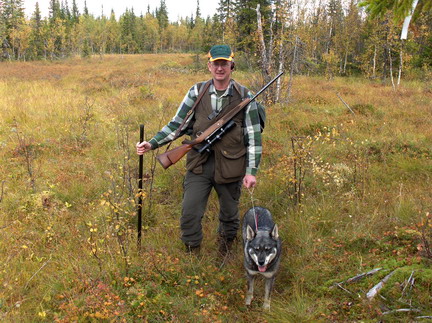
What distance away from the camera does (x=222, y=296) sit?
313cm

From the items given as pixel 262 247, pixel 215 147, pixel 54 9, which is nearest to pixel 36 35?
pixel 54 9

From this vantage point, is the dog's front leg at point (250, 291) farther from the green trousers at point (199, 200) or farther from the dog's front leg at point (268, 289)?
the green trousers at point (199, 200)

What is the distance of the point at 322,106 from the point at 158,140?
8879mm

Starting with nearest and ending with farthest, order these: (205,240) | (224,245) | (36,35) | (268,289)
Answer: (268,289) → (224,245) → (205,240) → (36,35)

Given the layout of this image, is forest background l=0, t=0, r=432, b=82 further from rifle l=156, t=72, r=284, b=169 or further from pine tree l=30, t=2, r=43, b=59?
rifle l=156, t=72, r=284, b=169

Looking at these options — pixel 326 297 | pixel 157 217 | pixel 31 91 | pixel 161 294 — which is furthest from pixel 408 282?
pixel 31 91

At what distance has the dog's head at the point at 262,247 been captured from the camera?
2973 mm

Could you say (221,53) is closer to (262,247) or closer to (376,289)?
(262,247)

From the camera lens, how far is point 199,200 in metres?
3.48

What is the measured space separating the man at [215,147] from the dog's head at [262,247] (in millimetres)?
554

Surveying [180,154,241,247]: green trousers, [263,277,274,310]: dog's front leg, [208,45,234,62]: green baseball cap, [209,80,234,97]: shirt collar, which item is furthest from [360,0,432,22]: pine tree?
[263,277,274,310]: dog's front leg

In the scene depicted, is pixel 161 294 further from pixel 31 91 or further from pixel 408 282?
pixel 31 91

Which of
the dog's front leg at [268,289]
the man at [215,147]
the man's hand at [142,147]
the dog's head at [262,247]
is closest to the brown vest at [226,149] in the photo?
the man at [215,147]

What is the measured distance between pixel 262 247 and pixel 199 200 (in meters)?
0.89
